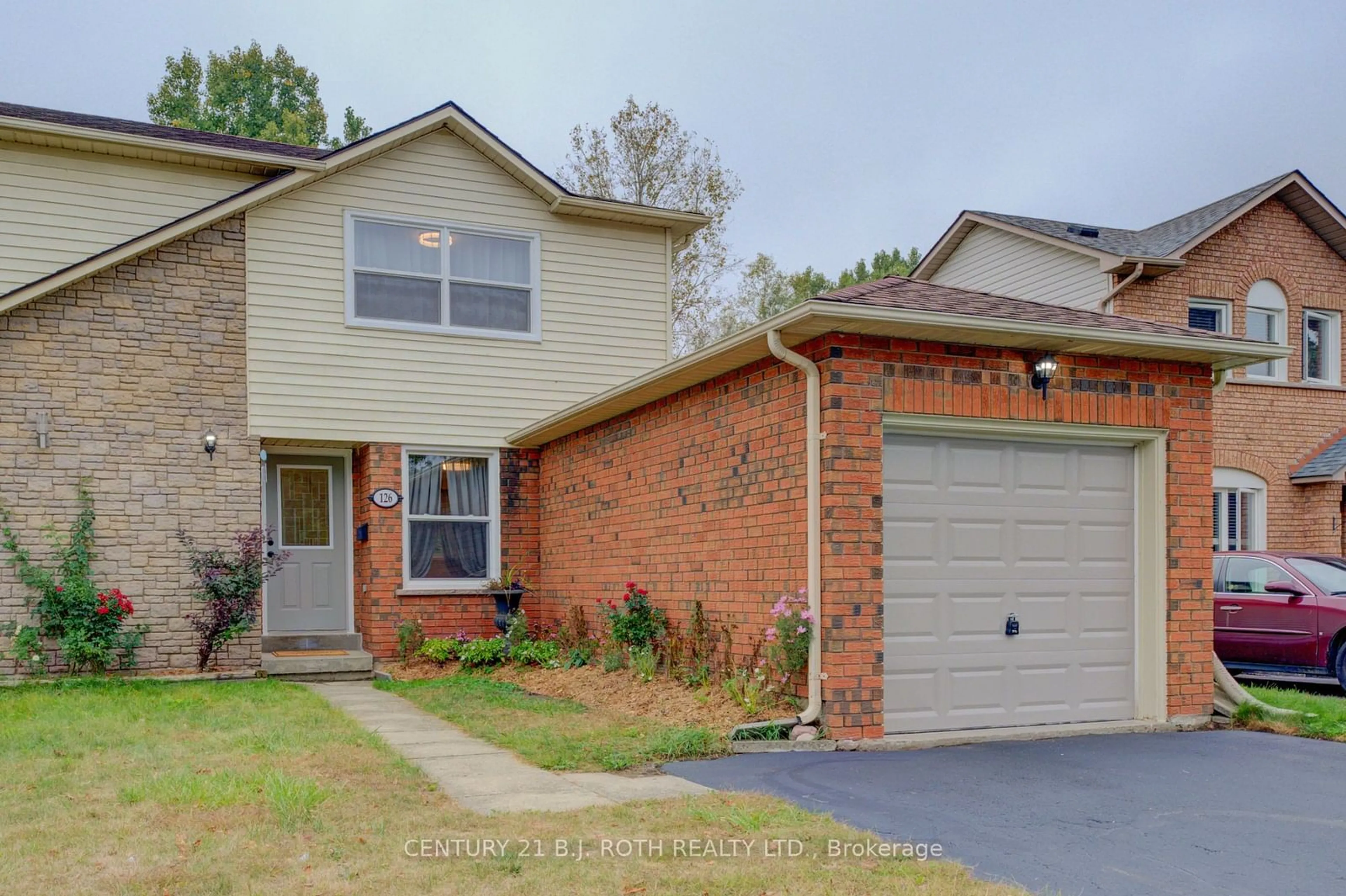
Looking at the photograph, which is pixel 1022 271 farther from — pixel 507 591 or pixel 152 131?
pixel 152 131

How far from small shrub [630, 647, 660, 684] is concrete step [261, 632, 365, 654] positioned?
4.68 meters

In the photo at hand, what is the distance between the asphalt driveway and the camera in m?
A: 4.47

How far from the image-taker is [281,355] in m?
12.3

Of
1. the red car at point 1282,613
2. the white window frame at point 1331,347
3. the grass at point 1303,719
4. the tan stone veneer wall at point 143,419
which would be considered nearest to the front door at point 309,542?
the tan stone veneer wall at point 143,419

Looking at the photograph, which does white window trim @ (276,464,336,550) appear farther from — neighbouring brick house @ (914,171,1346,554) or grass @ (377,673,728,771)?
neighbouring brick house @ (914,171,1346,554)

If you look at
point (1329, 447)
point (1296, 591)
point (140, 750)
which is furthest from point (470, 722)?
point (1329, 447)

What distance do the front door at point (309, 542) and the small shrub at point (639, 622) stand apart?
16.1ft

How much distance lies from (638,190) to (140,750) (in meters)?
20.1

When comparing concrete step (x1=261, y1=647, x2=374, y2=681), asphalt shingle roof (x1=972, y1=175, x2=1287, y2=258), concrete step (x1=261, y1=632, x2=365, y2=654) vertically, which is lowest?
concrete step (x1=261, y1=647, x2=374, y2=681)

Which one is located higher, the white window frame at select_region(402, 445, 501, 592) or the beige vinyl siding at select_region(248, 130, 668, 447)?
the beige vinyl siding at select_region(248, 130, 668, 447)

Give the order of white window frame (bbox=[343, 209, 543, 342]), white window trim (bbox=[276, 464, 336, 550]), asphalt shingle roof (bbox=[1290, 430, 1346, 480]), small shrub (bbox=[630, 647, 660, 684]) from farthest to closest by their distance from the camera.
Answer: asphalt shingle roof (bbox=[1290, 430, 1346, 480]) → white window trim (bbox=[276, 464, 336, 550]) → white window frame (bbox=[343, 209, 543, 342]) → small shrub (bbox=[630, 647, 660, 684])

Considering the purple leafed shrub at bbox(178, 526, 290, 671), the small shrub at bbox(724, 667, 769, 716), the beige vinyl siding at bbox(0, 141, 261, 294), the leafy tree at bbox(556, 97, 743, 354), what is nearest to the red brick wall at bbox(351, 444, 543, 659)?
the purple leafed shrub at bbox(178, 526, 290, 671)

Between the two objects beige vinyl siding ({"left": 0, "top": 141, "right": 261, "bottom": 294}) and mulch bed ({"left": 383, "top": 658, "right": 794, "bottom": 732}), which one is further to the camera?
beige vinyl siding ({"left": 0, "top": 141, "right": 261, "bottom": 294})

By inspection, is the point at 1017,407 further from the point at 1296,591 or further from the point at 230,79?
the point at 230,79
